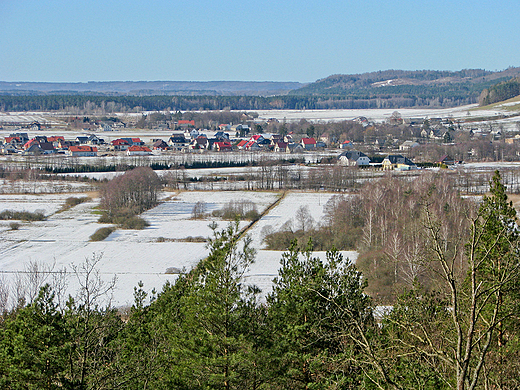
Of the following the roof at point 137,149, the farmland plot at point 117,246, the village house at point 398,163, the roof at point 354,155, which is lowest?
the farmland plot at point 117,246

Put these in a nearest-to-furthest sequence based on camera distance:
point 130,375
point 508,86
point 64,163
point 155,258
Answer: point 130,375 < point 155,258 < point 64,163 < point 508,86

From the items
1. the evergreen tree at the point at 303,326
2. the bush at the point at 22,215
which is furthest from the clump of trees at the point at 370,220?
the bush at the point at 22,215

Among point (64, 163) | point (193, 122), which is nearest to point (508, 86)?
point (193, 122)

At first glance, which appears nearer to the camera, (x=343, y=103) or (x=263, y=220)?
(x=263, y=220)

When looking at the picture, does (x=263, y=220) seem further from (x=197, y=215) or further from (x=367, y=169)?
(x=367, y=169)

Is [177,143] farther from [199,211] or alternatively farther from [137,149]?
[199,211]

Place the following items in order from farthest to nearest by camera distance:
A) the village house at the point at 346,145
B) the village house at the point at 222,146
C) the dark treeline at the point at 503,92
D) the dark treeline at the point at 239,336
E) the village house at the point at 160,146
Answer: the dark treeline at the point at 503,92 → the village house at the point at 346,145 → the village house at the point at 160,146 → the village house at the point at 222,146 → the dark treeline at the point at 239,336

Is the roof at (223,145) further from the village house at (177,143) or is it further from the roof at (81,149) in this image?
the roof at (81,149)
